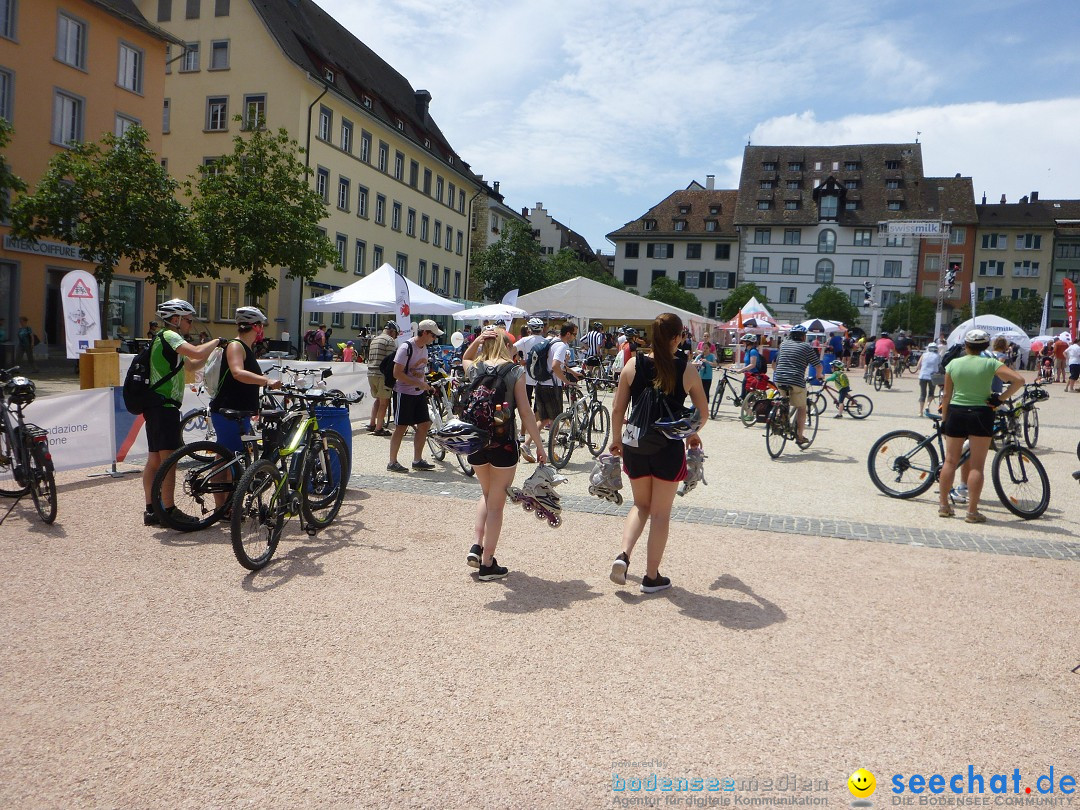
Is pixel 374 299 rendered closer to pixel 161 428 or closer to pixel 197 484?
pixel 161 428

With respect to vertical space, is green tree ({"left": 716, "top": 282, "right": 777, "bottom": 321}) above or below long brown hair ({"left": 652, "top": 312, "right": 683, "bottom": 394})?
above

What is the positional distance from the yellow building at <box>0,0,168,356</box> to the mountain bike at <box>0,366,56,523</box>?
814 inches

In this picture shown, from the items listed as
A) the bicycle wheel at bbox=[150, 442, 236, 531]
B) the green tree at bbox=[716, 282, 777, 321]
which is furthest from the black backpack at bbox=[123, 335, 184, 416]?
the green tree at bbox=[716, 282, 777, 321]

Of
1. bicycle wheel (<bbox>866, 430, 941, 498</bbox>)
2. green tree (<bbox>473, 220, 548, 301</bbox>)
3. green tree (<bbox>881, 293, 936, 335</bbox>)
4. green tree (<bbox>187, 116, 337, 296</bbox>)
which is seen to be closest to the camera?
bicycle wheel (<bbox>866, 430, 941, 498</bbox>)

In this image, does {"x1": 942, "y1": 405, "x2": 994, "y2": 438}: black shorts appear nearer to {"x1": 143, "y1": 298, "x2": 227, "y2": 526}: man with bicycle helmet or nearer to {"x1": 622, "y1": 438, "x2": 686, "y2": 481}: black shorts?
{"x1": 622, "y1": 438, "x2": 686, "y2": 481}: black shorts

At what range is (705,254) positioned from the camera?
83062 millimetres

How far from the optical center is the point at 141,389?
665 cm

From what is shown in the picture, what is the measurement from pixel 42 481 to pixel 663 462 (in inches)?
189

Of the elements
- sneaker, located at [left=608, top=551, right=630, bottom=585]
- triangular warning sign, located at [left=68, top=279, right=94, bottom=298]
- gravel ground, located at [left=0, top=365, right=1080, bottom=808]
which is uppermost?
triangular warning sign, located at [left=68, top=279, right=94, bottom=298]

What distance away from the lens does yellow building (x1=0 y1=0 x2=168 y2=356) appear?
2580cm

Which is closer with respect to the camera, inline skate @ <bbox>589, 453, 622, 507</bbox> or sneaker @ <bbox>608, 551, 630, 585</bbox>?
sneaker @ <bbox>608, 551, 630, 585</bbox>

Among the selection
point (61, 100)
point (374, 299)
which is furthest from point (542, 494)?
point (61, 100)

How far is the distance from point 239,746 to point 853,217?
82461mm

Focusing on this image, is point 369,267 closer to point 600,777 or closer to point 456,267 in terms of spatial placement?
point 456,267
